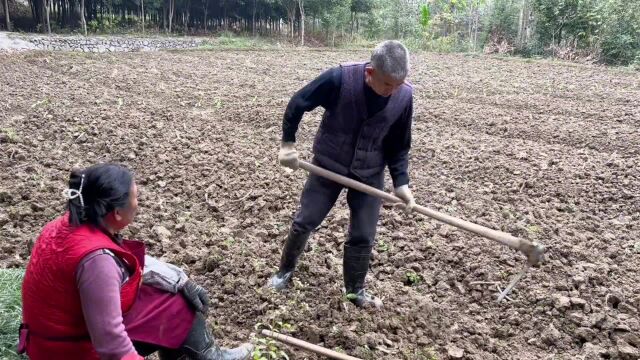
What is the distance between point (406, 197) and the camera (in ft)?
9.70

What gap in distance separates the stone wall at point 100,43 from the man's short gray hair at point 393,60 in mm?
15395

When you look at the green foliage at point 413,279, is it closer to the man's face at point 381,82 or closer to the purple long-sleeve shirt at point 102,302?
the man's face at point 381,82

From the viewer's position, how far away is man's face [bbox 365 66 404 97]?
2.58 m

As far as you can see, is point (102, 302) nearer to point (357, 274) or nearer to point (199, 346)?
point (199, 346)

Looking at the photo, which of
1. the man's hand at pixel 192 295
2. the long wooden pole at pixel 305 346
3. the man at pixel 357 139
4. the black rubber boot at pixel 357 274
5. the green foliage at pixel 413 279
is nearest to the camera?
the man's hand at pixel 192 295

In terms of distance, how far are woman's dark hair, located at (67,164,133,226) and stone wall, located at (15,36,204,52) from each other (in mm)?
15804

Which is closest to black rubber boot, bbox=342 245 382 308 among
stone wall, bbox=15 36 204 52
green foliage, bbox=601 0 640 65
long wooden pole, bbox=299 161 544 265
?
long wooden pole, bbox=299 161 544 265

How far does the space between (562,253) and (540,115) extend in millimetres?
4725

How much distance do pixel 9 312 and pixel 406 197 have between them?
2104 mm

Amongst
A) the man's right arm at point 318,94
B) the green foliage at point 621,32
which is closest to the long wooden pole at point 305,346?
the man's right arm at point 318,94

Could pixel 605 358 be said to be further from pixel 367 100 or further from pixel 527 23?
pixel 527 23

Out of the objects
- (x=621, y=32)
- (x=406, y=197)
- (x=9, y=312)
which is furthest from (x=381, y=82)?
(x=621, y=32)

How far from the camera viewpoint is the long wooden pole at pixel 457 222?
2607mm

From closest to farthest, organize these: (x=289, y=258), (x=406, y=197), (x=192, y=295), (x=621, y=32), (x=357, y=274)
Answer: (x=192, y=295), (x=406, y=197), (x=357, y=274), (x=289, y=258), (x=621, y=32)
